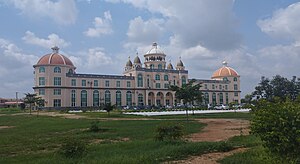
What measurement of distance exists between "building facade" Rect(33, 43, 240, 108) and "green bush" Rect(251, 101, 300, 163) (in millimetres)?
64436

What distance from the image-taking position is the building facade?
225 feet

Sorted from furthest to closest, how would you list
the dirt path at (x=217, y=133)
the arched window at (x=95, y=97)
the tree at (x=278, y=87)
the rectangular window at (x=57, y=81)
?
the arched window at (x=95, y=97)
the rectangular window at (x=57, y=81)
the tree at (x=278, y=87)
the dirt path at (x=217, y=133)

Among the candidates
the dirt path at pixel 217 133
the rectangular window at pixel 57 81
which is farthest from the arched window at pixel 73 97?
the dirt path at pixel 217 133

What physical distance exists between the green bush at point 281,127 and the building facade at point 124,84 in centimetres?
6444

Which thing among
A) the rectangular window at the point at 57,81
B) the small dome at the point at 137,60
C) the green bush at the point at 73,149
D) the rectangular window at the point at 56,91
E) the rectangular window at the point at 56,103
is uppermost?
the small dome at the point at 137,60

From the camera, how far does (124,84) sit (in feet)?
261

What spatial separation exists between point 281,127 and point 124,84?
7349 centimetres

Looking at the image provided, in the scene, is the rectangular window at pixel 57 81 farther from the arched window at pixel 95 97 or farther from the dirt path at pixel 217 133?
the dirt path at pixel 217 133

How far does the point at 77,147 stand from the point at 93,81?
67011 mm

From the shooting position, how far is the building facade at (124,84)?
225 feet

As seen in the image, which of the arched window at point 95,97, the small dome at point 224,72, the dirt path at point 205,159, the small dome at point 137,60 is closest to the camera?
the dirt path at point 205,159

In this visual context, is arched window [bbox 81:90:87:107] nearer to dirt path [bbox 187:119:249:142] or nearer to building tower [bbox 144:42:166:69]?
building tower [bbox 144:42:166:69]

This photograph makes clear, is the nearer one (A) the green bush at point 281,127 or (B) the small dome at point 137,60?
(A) the green bush at point 281,127

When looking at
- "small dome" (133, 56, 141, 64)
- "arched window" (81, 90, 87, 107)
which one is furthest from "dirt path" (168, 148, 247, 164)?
"small dome" (133, 56, 141, 64)
